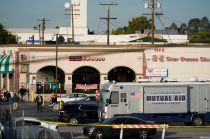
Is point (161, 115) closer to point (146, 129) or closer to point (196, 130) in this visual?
point (196, 130)

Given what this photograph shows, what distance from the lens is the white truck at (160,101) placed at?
34938 mm

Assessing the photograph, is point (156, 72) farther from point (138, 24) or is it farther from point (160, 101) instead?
point (138, 24)

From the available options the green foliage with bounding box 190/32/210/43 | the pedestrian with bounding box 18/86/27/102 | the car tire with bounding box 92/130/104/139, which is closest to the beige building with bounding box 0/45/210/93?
the pedestrian with bounding box 18/86/27/102

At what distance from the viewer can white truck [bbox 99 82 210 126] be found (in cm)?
3494

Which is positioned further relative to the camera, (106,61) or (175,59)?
(106,61)

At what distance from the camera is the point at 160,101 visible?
35.2 meters

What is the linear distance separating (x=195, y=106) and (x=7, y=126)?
1911cm

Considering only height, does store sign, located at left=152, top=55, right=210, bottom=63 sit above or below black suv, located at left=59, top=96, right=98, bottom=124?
above

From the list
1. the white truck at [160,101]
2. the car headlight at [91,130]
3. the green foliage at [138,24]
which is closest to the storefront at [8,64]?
the white truck at [160,101]

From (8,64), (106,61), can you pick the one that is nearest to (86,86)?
(106,61)

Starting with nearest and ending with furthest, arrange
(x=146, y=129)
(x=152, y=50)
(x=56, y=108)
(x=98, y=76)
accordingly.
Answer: (x=146, y=129) → (x=56, y=108) → (x=152, y=50) → (x=98, y=76)

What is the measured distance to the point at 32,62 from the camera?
209 ft

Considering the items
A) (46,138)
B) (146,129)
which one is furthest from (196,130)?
(46,138)

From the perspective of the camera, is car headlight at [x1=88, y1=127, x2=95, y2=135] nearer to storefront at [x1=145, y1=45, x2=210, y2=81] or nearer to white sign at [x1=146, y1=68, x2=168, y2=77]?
storefront at [x1=145, y1=45, x2=210, y2=81]
